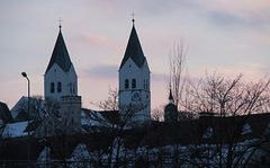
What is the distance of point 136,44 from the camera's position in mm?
137125

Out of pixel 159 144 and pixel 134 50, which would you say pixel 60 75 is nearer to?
pixel 134 50

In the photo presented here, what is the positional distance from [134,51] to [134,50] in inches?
6.6

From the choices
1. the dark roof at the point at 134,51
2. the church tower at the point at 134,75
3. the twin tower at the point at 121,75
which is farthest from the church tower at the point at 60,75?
the dark roof at the point at 134,51

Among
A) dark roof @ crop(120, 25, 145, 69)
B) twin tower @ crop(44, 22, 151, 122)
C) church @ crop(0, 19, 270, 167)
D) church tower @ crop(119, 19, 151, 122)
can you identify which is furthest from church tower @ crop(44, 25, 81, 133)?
church @ crop(0, 19, 270, 167)

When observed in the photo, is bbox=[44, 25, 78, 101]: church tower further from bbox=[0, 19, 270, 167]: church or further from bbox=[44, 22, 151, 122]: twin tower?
bbox=[0, 19, 270, 167]: church

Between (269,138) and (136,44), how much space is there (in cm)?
10586

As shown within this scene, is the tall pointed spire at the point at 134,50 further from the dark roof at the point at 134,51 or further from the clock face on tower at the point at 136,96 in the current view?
the clock face on tower at the point at 136,96

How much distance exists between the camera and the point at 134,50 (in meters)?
139

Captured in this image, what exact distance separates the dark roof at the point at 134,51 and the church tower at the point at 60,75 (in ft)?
32.4

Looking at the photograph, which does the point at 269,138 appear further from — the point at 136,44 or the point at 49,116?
the point at 136,44

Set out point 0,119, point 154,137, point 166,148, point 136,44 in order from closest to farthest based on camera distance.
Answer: point 166,148
point 154,137
point 0,119
point 136,44

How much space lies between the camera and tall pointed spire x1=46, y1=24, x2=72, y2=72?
14112cm

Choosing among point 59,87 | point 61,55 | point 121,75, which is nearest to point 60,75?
point 59,87

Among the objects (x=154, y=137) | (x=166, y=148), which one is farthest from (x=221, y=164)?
(x=154, y=137)
